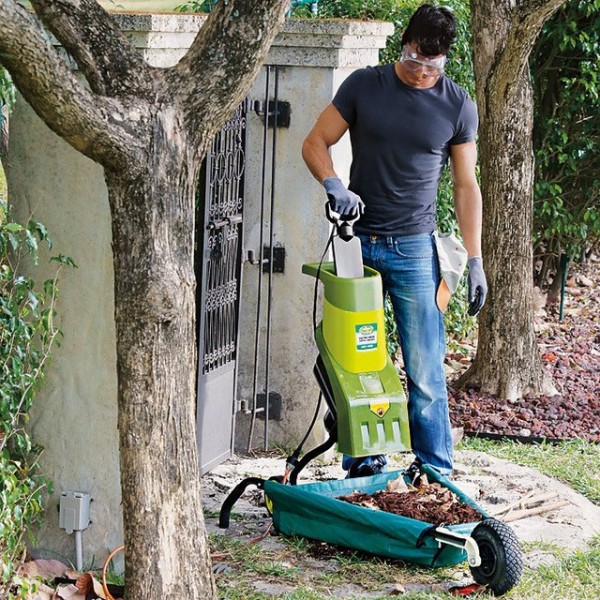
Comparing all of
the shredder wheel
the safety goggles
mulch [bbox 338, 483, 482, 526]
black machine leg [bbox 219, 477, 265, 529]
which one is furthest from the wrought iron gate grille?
the shredder wheel

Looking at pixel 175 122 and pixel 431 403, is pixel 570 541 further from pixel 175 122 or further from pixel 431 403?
pixel 175 122

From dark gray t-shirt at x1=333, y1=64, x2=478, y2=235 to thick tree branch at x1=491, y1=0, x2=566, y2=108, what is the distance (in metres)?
1.59

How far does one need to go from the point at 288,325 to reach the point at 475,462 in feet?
3.84

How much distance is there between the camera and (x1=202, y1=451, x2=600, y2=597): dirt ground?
500 cm

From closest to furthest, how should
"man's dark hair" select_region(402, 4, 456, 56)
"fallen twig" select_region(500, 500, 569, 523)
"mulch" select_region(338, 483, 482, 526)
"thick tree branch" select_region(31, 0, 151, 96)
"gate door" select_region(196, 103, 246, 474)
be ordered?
"thick tree branch" select_region(31, 0, 151, 96) → "mulch" select_region(338, 483, 482, 526) → "man's dark hair" select_region(402, 4, 456, 56) → "fallen twig" select_region(500, 500, 569, 523) → "gate door" select_region(196, 103, 246, 474)

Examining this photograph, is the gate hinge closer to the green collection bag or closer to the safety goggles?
the safety goggles

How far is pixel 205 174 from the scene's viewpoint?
18.1 feet

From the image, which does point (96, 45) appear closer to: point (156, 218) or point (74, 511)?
point (156, 218)

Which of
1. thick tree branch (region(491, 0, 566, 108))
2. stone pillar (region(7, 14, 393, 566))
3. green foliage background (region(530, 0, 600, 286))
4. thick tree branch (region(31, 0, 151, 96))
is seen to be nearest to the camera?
thick tree branch (region(31, 0, 151, 96))

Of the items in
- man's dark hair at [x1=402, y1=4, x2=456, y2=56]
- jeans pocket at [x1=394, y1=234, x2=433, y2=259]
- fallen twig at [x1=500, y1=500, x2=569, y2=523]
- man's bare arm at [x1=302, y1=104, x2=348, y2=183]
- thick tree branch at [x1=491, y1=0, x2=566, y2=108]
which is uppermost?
thick tree branch at [x1=491, y1=0, x2=566, y2=108]

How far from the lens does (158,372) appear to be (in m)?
3.94

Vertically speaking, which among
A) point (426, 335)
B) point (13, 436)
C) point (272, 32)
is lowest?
point (13, 436)

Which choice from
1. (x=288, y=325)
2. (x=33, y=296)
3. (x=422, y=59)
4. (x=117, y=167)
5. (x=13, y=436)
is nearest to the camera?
(x=117, y=167)

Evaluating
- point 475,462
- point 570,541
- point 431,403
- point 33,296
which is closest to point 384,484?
point 431,403
